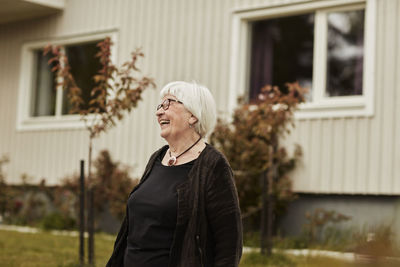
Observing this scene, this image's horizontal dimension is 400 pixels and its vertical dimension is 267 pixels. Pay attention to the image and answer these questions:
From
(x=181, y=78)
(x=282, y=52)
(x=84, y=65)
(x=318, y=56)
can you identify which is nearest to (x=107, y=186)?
(x=181, y=78)

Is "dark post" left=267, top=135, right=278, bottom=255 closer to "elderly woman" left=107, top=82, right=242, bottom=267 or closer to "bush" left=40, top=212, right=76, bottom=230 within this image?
"bush" left=40, top=212, right=76, bottom=230

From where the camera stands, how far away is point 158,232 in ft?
9.14

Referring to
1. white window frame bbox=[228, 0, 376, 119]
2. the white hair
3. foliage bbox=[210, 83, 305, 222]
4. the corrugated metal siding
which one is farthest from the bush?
the white hair

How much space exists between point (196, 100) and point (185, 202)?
487 millimetres

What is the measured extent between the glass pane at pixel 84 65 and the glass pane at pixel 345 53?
14.6ft

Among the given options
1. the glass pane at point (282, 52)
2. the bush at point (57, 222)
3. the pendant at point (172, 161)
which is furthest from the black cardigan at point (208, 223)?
the bush at point (57, 222)

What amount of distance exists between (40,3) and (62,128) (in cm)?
227

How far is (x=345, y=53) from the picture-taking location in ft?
29.3

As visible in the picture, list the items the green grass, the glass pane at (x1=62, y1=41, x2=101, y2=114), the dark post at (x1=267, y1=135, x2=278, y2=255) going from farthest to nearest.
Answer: the glass pane at (x1=62, y1=41, x2=101, y2=114)
the dark post at (x1=267, y1=135, x2=278, y2=255)
the green grass

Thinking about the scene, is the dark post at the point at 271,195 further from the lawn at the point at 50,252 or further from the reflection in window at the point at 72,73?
the reflection in window at the point at 72,73

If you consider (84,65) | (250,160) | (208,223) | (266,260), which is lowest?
(266,260)

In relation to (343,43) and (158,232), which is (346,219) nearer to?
(343,43)

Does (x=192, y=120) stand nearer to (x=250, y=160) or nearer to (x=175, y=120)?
(x=175, y=120)

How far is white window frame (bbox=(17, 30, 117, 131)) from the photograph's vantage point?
1168 cm
